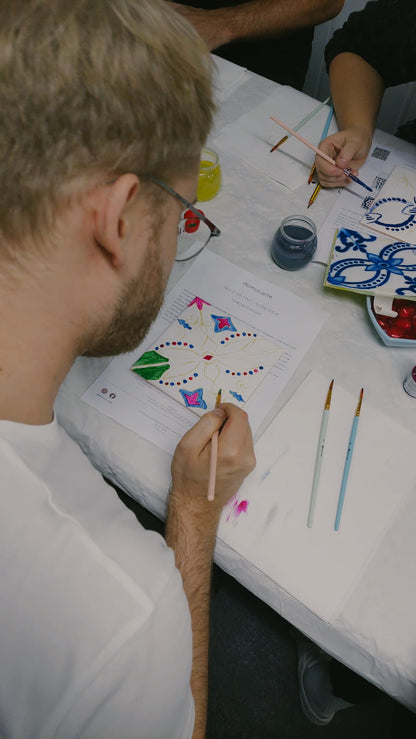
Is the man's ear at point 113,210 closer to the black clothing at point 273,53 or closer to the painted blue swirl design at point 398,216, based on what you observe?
the painted blue swirl design at point 398,216

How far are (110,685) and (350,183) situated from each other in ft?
3.26

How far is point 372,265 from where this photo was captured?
91 centimetres

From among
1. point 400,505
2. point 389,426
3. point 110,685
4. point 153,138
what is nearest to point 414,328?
point 389,426

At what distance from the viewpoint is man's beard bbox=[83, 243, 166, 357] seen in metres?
0.65

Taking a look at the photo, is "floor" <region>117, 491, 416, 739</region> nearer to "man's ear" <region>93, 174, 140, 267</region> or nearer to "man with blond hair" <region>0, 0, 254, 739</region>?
"man with blond hair" <region>0, 0, 254, 739</region>

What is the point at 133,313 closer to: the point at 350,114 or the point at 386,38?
the point at 350,114

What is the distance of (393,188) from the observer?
1047 millimetres

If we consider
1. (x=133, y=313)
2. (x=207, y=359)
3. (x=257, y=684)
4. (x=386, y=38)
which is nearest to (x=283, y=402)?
(x=207, y=359)

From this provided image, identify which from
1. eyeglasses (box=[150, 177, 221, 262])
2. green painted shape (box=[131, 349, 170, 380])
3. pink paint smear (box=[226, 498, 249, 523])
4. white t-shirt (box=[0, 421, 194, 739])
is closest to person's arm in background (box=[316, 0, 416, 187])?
eyeglasses (box=[150, 177, 221, 262])

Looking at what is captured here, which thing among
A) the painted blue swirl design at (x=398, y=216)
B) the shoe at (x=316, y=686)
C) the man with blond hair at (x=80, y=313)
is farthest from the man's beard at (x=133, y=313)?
the shoe at (x=316, y=686)

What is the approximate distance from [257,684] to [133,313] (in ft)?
3.34

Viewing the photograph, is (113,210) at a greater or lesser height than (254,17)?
lesser

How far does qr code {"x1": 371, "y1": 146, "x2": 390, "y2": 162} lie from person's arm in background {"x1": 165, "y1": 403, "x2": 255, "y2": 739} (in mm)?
750

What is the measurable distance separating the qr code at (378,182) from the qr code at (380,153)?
0.07 m
